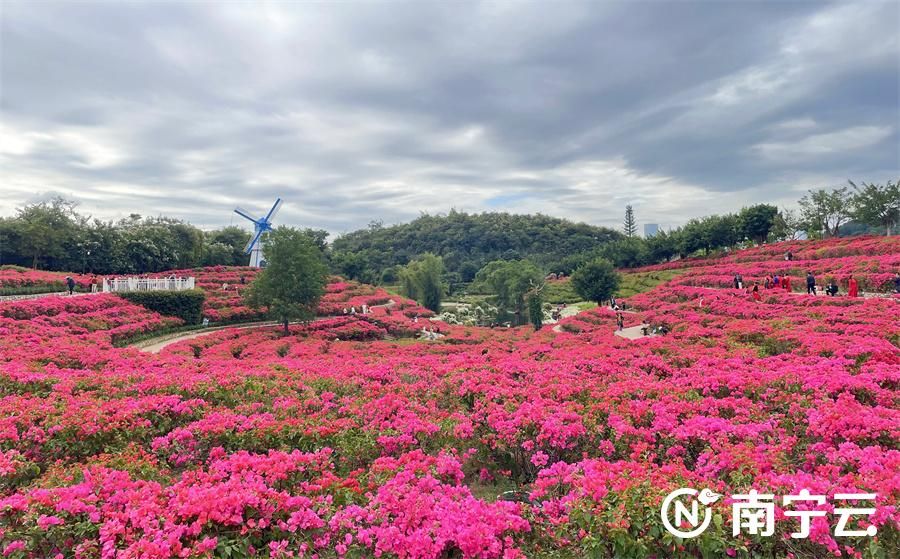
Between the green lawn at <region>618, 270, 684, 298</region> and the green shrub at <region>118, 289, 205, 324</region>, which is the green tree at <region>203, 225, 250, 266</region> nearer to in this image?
the green shrub at <region>118, 289, 205, 324</region>

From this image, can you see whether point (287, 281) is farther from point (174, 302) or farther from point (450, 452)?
point (450, 452)

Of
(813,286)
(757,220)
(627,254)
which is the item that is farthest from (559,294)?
(813,286)

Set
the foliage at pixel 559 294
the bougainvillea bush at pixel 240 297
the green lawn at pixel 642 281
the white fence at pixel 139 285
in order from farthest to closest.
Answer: the foliage at pixel 559 294, the green lawn at pixel 642 281, the bougainvillea bush at pixel 240 297, the white fence at pixel 139 285

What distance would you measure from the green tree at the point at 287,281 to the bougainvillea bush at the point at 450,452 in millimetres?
11454

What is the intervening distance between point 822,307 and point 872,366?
905 cm

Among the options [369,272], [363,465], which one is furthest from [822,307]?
[369,272]

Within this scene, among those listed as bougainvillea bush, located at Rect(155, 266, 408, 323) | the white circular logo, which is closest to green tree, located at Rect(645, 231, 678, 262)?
bougainvillea bush, located at Rect(155, 266, 408, 323)

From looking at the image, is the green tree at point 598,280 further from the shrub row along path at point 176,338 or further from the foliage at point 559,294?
the shrub row along path at point 176,338

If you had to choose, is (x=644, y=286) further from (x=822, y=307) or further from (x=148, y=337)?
(x=148, y=337)

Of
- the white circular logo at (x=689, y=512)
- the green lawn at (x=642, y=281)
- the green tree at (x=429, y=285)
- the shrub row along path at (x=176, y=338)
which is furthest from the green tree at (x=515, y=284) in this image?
the white circular logo at (x=689, y=512)

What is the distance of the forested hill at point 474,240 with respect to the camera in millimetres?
88625

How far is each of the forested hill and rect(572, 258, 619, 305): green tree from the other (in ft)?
152

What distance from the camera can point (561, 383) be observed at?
23.4 feet

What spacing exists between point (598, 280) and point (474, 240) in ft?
208
